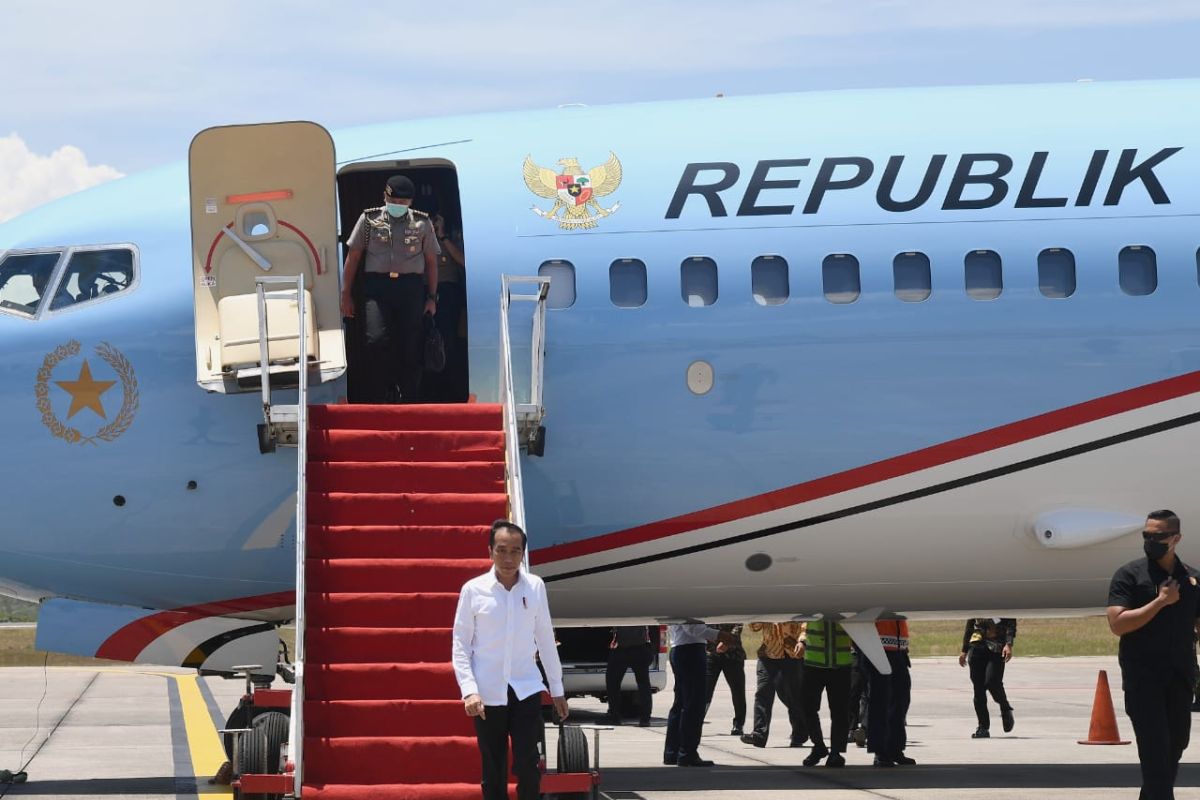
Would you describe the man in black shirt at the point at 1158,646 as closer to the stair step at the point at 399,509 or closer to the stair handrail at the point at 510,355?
the stair handrail at the point at 510,355

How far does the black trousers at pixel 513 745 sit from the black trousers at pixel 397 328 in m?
4.59

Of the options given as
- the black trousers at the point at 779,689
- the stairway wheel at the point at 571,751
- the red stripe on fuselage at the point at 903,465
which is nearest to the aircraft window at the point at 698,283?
the red stripe on fuselage at the point at 903,465

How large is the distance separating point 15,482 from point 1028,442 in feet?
26.7

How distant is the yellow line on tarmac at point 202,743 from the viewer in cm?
1584

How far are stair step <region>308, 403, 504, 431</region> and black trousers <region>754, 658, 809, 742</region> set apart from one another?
8.18 metres

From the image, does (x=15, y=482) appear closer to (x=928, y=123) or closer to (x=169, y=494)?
(x=169, y=494)

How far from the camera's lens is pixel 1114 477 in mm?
13836

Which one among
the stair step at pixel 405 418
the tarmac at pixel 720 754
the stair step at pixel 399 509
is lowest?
the tarmac at pixel 720 754

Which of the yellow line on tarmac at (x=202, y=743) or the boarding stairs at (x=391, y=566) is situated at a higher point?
the boarding stairs at (x=391, y=566)

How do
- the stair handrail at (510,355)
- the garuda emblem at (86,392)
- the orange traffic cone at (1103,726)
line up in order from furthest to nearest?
1. the orange traffic cone at (1103,726)
2. the garuda emblem at (86,392)
3. the stair handrail at (510,355)

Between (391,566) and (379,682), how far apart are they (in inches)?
37.2

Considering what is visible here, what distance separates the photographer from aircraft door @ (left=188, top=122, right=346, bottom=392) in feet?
45.9

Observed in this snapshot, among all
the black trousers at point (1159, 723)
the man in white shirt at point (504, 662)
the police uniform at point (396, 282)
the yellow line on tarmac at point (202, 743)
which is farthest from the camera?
the yellow line on tarmac at point (202, 743)

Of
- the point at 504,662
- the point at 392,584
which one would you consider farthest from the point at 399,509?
the point at 504,662
